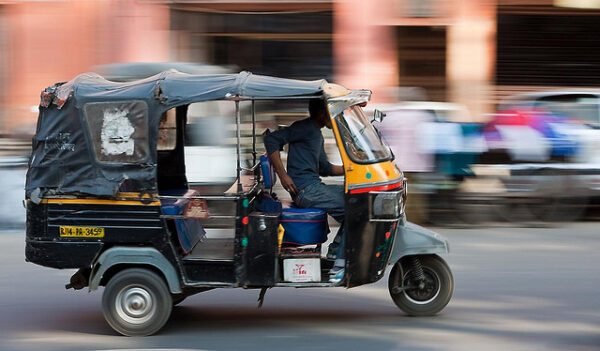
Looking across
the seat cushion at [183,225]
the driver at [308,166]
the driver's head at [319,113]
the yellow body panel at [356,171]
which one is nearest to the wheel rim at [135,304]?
the seat cushion at [183,225]

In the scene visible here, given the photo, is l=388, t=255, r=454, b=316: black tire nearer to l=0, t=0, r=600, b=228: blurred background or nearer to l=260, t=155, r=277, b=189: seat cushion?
l=260, t=155, r=277, b=189: seat cushion

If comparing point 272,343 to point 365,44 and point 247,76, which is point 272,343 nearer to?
point 247,76

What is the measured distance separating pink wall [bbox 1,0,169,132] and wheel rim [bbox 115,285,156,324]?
952 cm

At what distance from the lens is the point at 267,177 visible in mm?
6781

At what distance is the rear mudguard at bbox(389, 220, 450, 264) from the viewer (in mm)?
6648

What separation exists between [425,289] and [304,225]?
114 centimetres

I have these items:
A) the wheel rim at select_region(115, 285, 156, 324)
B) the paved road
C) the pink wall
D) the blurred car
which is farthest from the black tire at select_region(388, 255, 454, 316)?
the pink wall

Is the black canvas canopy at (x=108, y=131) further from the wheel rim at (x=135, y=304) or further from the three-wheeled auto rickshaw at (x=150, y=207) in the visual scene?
the wheel rim at (x=135, y=304)

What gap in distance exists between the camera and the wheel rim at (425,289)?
6895mm

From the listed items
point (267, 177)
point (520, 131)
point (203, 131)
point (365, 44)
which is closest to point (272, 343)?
point (267, 177)

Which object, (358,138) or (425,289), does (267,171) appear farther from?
(425,289)

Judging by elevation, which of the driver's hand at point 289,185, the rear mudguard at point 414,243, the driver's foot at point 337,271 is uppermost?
the driver's hand at point 289,185

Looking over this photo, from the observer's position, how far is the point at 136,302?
6.49 meters

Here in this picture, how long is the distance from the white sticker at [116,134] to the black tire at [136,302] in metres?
0.90
